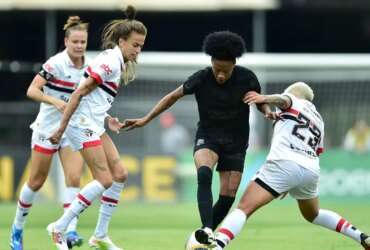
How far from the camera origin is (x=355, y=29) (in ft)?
129

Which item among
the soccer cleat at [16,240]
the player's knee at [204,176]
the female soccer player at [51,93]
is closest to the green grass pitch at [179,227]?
the soccer cleat at [16,240]

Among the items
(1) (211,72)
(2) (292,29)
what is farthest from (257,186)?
(2) (292,29)

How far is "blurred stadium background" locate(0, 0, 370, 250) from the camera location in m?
25.7

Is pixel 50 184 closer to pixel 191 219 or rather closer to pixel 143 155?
pixel 143 155

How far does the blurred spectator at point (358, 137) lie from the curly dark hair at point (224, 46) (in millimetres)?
15195

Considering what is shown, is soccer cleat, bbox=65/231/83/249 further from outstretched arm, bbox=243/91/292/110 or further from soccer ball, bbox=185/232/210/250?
outstretched arm, bbox=243/91/292/110

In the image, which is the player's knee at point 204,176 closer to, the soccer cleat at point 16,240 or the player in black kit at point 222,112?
the player in black kit at point 222,112

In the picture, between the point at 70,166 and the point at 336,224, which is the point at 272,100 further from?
the point at 70,166

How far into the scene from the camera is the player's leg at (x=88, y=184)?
12414mm

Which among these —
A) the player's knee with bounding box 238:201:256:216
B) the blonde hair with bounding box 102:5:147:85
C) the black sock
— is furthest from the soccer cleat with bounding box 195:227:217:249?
the blonde hair with bounding box 102:5:147:85

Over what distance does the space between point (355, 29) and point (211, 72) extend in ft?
91.2

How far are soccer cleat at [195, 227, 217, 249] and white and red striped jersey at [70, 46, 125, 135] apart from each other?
211 cm

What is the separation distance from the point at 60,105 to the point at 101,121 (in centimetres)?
48

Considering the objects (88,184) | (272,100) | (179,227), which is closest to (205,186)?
(272,100)
